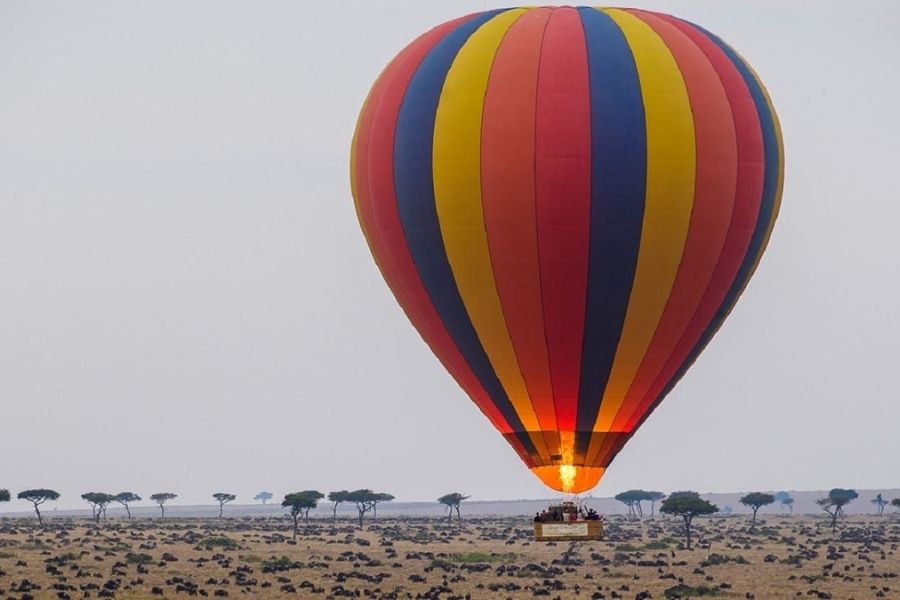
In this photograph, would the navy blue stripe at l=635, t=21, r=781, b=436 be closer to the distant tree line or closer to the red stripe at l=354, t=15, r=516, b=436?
the red stripe at l=354, t=15, r=516, b=436

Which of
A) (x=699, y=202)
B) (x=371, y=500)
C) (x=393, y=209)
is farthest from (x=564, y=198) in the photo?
(x=371, y=500)

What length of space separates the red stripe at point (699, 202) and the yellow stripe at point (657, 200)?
220 millimetres

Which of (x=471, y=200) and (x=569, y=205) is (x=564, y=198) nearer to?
(x=569, y=205)

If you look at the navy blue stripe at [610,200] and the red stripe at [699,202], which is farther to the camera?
the red stripe at [699,202]

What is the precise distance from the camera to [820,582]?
222ft

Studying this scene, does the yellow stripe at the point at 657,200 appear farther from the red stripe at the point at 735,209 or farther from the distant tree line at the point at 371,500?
the distant tree line at the point at 371,500

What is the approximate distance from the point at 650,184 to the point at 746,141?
3252 millimetres

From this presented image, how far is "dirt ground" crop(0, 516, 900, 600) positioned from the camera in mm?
62562

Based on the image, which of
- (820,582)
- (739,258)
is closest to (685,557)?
(820,582)

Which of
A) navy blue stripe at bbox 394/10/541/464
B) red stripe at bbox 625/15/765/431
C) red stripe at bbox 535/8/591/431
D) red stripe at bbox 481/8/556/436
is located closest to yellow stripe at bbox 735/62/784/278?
red stripe at bbox 625/15/765/431

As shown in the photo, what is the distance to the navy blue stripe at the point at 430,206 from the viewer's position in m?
36.4

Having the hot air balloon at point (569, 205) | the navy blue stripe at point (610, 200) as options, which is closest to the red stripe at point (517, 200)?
the hot air balloon at point (569, 205)

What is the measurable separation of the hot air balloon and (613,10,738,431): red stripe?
0.05 m

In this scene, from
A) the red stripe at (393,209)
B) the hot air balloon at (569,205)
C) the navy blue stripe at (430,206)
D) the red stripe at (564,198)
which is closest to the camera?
the red stripe at (564,198)
